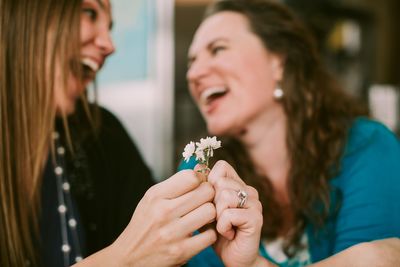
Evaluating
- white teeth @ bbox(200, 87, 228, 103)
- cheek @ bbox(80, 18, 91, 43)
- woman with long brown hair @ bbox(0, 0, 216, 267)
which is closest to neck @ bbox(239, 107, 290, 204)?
white teeth @ bbox(200, 87, 228, 103)

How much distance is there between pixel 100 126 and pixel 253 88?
1.27 ft

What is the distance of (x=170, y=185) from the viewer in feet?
1.65

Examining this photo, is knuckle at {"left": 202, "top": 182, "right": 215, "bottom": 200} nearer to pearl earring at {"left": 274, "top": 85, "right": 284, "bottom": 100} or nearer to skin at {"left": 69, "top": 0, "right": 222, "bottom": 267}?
skin at {"left": 69, "top": 0, "right": 222, "bottom": 267}

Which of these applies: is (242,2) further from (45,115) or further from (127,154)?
(45,115)

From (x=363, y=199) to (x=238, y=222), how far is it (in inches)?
14.6

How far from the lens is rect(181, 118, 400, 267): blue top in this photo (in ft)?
2.44

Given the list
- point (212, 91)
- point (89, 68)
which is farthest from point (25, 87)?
point (212, 91)

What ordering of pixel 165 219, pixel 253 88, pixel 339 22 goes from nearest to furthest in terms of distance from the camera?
pixel 165 219
pixel 253 88
pixel 339 22

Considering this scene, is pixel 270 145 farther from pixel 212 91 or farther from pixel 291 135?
pixel 212 91

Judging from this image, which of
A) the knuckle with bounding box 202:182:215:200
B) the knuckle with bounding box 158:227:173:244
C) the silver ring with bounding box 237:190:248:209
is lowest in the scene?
the knuckle with bounding box 158:227:173:244

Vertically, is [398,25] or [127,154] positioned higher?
[398,25]

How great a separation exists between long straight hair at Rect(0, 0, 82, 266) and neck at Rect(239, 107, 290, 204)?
0.49 meters

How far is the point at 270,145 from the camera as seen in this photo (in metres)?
1.00

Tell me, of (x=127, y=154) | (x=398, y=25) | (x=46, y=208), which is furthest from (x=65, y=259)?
(x=398, y=25)
